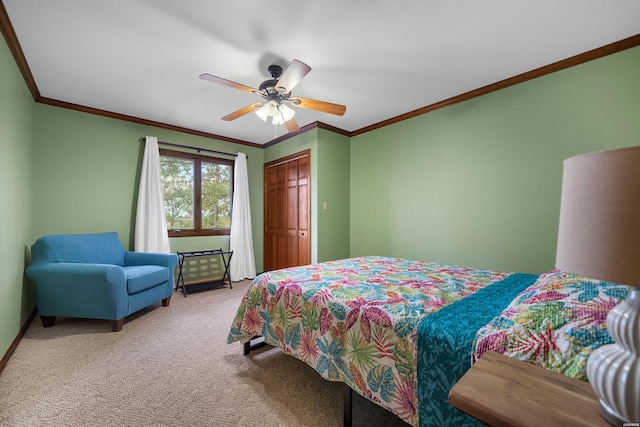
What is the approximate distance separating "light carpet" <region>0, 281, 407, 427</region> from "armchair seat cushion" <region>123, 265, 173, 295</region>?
0.40 m

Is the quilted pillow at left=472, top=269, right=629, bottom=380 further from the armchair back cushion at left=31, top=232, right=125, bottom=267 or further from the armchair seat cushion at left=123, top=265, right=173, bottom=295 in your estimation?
the armchair back cushion at left=31, top=232, right=125, bottom=267

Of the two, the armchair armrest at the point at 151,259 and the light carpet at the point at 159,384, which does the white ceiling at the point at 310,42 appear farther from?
the light carpet at the point at 159,384

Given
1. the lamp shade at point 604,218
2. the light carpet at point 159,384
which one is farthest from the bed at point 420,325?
the lamp shade at point 604,218

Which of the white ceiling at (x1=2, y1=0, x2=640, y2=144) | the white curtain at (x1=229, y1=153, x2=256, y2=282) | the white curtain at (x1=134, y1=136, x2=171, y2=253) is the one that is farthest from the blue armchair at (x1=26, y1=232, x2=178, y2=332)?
the white ceiling at (x1=2, y1=0, x2=640, y2=144)

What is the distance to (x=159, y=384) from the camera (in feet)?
5.66

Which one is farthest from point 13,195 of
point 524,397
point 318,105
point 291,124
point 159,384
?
point 524,397

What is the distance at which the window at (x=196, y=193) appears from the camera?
13.1ft

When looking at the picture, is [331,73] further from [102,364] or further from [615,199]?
[102,364]

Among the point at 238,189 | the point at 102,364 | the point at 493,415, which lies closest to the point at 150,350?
the point at 102,364

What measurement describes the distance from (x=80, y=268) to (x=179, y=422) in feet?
6.49

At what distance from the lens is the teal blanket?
960 millimetres

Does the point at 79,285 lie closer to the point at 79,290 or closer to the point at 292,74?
the point at 79,290

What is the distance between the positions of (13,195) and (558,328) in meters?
3.69

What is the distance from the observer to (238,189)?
4.47 metres
